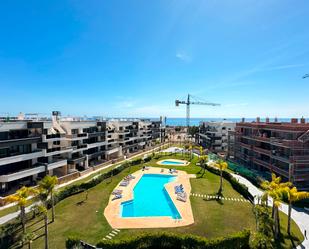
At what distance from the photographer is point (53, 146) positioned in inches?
1754

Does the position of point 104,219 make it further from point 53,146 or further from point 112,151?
point 112,151

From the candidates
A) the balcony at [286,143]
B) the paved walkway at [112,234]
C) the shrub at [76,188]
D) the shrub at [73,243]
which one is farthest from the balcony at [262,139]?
the shrub at [73,243]

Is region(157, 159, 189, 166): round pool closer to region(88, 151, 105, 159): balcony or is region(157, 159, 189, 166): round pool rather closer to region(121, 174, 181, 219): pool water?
region(121, 174, 181, 219): pool water

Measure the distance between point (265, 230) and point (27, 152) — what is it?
38827 mm

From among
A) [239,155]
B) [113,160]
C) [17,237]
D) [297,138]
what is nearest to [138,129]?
[113,160]

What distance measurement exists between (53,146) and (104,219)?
23949 millimetres

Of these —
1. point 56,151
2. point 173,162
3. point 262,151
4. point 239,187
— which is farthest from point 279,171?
point 56,151

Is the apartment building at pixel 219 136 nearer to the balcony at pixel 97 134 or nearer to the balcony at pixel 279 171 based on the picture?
Result: the balcony at pixel 279 171

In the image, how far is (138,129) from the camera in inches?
3285

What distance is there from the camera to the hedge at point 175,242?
64.8 ft

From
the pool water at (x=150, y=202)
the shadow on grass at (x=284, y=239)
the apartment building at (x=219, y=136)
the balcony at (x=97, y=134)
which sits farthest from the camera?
the apartment building at (x=219, y=136)

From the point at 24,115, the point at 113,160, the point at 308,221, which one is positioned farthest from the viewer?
the point at 113,160

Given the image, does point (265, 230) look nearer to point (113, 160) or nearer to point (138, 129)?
point (113, 160)

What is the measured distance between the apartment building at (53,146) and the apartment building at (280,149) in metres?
39.6
